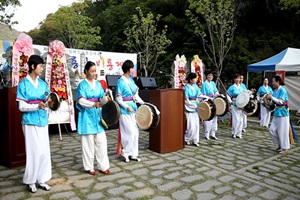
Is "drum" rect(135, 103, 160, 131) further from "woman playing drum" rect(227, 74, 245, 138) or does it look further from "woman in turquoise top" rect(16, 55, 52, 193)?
"woman playing drum" rect(227, 74, 245, 138)

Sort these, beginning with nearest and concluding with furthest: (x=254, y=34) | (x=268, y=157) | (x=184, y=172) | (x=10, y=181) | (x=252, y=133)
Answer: (x=10, y=181) → (x=184, y=172) → (x=268, y=157) → (x=252, y=133) → (x=254, y=34)

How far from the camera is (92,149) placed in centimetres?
435

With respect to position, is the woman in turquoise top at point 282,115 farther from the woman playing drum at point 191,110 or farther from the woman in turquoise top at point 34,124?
the woman in turquoise top at point 34,124

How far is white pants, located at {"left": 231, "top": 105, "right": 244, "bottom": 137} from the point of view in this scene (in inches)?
305

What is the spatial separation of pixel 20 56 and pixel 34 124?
126 inches

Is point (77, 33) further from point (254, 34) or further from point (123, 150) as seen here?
point (123, 150)

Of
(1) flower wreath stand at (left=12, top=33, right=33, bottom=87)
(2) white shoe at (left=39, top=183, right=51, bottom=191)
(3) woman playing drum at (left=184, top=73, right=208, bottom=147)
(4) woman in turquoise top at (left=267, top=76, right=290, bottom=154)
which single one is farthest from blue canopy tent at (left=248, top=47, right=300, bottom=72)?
(2) white shoe at (left=39, top=183, right=51, bottom=191)

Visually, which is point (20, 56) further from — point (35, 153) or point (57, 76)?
point (35, 153)

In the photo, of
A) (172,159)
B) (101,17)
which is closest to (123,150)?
(172,159)

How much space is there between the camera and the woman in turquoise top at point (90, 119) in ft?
13.8

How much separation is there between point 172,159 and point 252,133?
432cm

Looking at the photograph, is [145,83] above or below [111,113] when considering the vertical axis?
above

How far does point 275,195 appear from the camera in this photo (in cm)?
376


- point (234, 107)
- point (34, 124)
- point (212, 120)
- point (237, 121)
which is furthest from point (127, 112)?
point (234, 107)
